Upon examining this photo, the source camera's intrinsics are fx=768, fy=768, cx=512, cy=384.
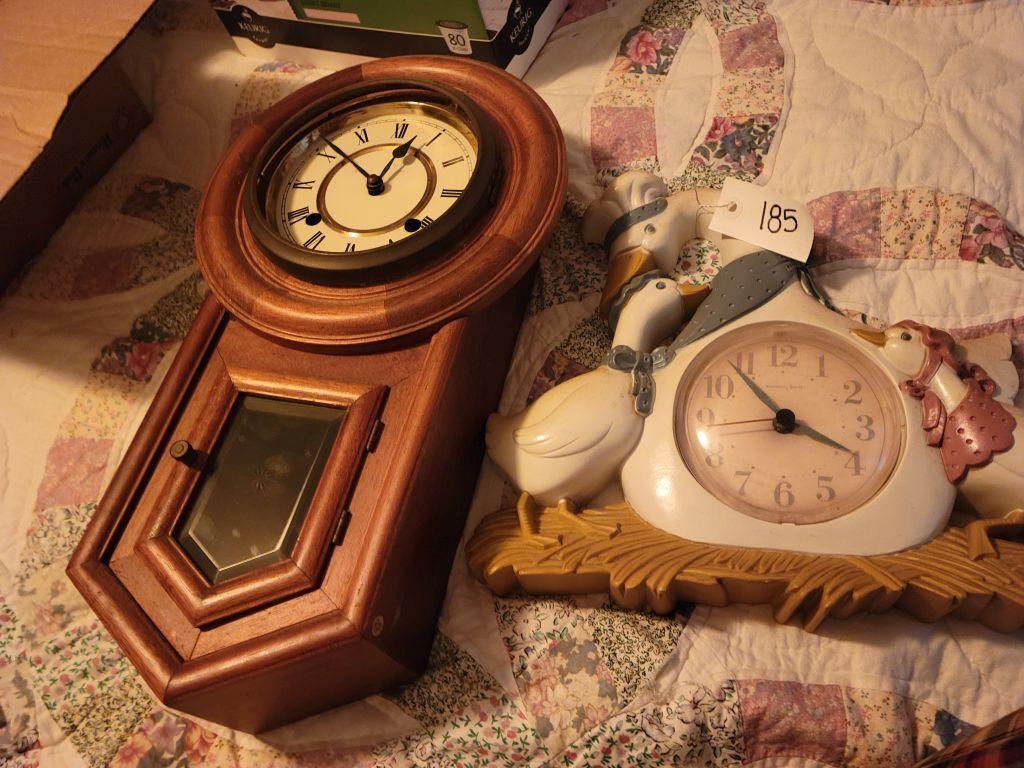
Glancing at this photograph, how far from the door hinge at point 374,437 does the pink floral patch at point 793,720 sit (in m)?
0.43

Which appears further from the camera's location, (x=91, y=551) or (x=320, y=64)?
(x=320, y=64)

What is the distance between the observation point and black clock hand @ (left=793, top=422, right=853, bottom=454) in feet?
2.44

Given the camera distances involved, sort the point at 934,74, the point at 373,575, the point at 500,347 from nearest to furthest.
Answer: the point at 373,575 < the point at 500,347 < the point at 934,74

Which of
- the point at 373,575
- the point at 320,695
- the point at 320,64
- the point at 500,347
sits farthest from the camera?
the point at 320,64

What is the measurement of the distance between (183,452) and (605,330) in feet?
1.68

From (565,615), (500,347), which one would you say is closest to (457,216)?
(500,347)

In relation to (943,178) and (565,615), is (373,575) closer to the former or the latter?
(565,615)

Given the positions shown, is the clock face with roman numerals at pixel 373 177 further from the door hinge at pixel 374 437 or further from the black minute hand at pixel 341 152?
the door hinge at pixel 374 437

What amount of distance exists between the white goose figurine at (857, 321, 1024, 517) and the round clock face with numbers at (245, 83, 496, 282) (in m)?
0.47

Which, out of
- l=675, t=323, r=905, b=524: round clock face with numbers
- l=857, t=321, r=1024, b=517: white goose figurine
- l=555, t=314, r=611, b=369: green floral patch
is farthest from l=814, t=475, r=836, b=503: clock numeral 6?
l=555, t=314, r=611, b=369: green floral patch

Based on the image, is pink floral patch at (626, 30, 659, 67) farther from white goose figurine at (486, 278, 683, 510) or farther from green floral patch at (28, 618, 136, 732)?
green floral patch at (28, 618, 136, 732)

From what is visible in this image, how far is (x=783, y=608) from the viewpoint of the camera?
735 mm

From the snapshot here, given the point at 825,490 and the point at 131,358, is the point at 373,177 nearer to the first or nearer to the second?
the point at 131,358

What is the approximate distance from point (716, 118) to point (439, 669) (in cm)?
82
